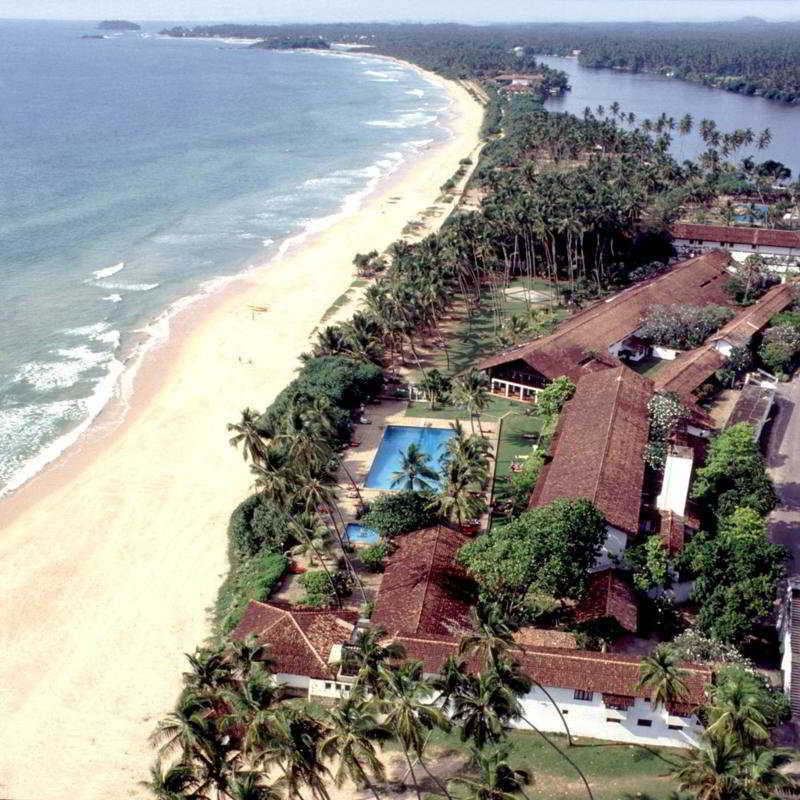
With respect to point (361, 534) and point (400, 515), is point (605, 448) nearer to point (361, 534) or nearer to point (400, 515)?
point (400, 515)

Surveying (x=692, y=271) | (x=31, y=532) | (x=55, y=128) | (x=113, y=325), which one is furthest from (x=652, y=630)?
(x=55, y=128)

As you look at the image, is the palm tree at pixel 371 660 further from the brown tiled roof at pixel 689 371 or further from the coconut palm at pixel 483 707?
the brown tiled roof at pixel 689 371

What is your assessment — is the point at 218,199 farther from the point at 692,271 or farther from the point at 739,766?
the point at 739,766

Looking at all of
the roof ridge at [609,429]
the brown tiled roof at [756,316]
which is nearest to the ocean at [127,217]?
the roof ridge at [609,429]

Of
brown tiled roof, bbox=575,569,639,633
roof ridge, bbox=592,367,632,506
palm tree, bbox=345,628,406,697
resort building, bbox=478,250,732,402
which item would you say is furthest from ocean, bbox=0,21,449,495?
brown tiled roof, bbox=575,569,639,633

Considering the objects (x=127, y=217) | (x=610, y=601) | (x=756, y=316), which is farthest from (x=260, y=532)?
(x=127, y=217)

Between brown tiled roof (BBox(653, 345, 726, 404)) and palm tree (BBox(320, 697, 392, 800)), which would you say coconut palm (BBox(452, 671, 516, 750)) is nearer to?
palm tree (BBox(320, 697, 392, 800))

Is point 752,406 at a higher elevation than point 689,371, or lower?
lower
